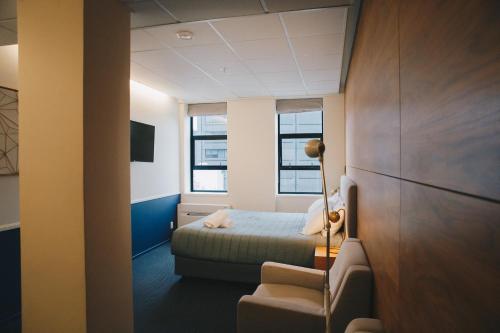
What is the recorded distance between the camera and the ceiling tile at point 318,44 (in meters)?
2.70

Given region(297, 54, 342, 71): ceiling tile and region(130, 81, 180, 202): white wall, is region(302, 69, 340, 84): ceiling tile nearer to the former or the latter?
region(297, 54, 342, 71): ceiling tile

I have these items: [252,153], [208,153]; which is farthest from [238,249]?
[208,153]

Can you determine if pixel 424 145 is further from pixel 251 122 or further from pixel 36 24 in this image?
pixel 251 122

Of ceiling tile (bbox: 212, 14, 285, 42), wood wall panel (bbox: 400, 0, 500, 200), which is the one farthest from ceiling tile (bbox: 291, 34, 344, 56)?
wood wall panel (bbox: 400, 0, 500, 200)

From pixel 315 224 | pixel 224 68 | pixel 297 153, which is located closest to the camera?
pixel 315 224

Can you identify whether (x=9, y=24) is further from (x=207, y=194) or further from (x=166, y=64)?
(x=207, y=194)

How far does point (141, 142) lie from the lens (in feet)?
14.7

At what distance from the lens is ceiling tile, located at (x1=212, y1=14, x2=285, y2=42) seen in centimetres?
233

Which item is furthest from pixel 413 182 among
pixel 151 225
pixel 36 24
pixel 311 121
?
pixel 311 121

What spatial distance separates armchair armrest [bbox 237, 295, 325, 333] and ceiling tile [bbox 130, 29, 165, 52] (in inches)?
92.7

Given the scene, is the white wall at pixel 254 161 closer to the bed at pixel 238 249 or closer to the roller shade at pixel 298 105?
the roller shade at pixel 298 105

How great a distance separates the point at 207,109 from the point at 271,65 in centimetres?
246

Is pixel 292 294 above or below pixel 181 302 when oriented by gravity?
above

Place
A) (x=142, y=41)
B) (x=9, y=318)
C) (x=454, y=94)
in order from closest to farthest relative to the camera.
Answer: (x=454, y=94)
(x=9, y=318)
(x=142, y=41)
